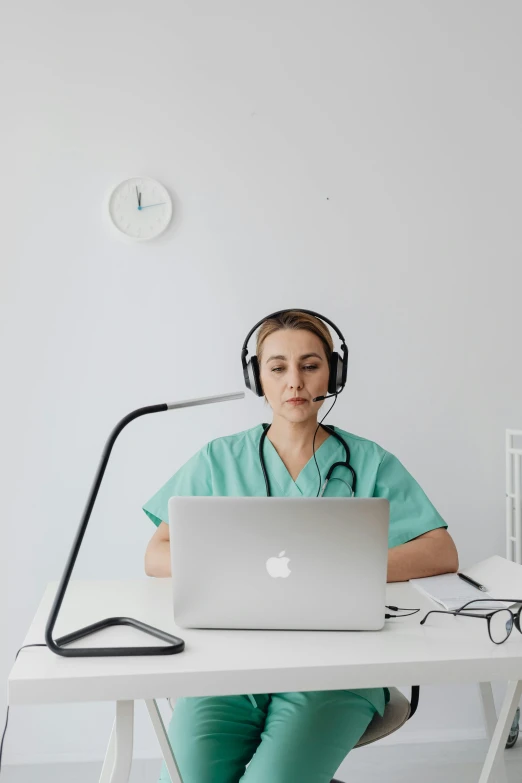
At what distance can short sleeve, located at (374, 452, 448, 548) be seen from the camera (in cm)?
160

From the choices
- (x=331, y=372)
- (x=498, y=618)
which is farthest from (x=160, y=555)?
(x=498, y=618)

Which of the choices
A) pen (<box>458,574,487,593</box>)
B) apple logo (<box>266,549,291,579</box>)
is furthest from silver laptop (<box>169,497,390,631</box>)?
pen (<box>458,574,487,593</box>)

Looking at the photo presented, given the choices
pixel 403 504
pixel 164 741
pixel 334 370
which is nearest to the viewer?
pixel 164 741

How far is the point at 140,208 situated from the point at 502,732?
5.43 feet

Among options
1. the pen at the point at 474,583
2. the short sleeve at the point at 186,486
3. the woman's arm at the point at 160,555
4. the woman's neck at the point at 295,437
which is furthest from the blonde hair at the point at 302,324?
the pen at the point at 474,583

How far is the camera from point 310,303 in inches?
91.3

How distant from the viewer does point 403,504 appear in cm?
165

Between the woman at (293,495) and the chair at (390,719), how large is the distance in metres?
0.03

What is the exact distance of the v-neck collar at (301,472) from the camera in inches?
66.2

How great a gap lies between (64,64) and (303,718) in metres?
1.88

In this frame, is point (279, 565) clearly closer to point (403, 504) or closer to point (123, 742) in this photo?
point (123, 742)

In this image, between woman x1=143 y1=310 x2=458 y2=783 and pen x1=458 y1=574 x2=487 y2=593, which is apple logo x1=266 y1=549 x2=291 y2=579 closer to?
woman x1=143 y1=310 x2=458 y2=783

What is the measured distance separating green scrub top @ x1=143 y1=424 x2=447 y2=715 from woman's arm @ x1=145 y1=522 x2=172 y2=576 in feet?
0.18

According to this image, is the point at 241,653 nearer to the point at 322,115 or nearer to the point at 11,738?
the point at 11,738
